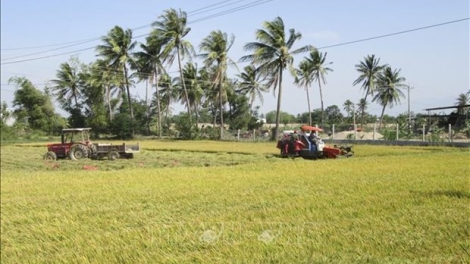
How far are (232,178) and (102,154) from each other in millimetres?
7854

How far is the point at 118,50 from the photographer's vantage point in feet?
26.9

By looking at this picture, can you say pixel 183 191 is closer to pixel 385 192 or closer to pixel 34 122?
pixel 34 122

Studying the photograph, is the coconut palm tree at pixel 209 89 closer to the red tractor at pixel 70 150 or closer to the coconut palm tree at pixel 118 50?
the red tractor at pixel 70 150

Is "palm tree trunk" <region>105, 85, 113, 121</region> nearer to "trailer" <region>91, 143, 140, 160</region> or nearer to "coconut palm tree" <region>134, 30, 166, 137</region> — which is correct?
"coconut palm tree" <region>134, 30, 166, 137</region>

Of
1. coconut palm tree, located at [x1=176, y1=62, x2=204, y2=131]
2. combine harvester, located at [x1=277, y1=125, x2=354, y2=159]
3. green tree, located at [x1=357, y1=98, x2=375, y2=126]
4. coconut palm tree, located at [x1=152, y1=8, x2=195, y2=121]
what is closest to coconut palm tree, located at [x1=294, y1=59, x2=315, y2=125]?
green tree, located at [x1=357, y1=98, x2=375, y2=126]

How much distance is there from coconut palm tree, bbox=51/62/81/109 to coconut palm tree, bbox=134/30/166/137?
4.10ft

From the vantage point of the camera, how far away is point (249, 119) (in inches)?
1629

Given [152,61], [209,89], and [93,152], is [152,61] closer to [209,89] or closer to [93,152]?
[93,152]

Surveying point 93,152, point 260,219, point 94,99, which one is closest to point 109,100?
point 94,99

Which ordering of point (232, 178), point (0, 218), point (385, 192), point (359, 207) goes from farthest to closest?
point (232, 178), point (0, 218), point (385, 192), point (359, 207)

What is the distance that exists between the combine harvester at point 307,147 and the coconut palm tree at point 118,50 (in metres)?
6.05

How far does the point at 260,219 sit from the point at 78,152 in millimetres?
11128

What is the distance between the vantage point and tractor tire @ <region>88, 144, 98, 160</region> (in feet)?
46.5

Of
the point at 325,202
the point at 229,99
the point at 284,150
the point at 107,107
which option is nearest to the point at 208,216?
the point at 325,202
